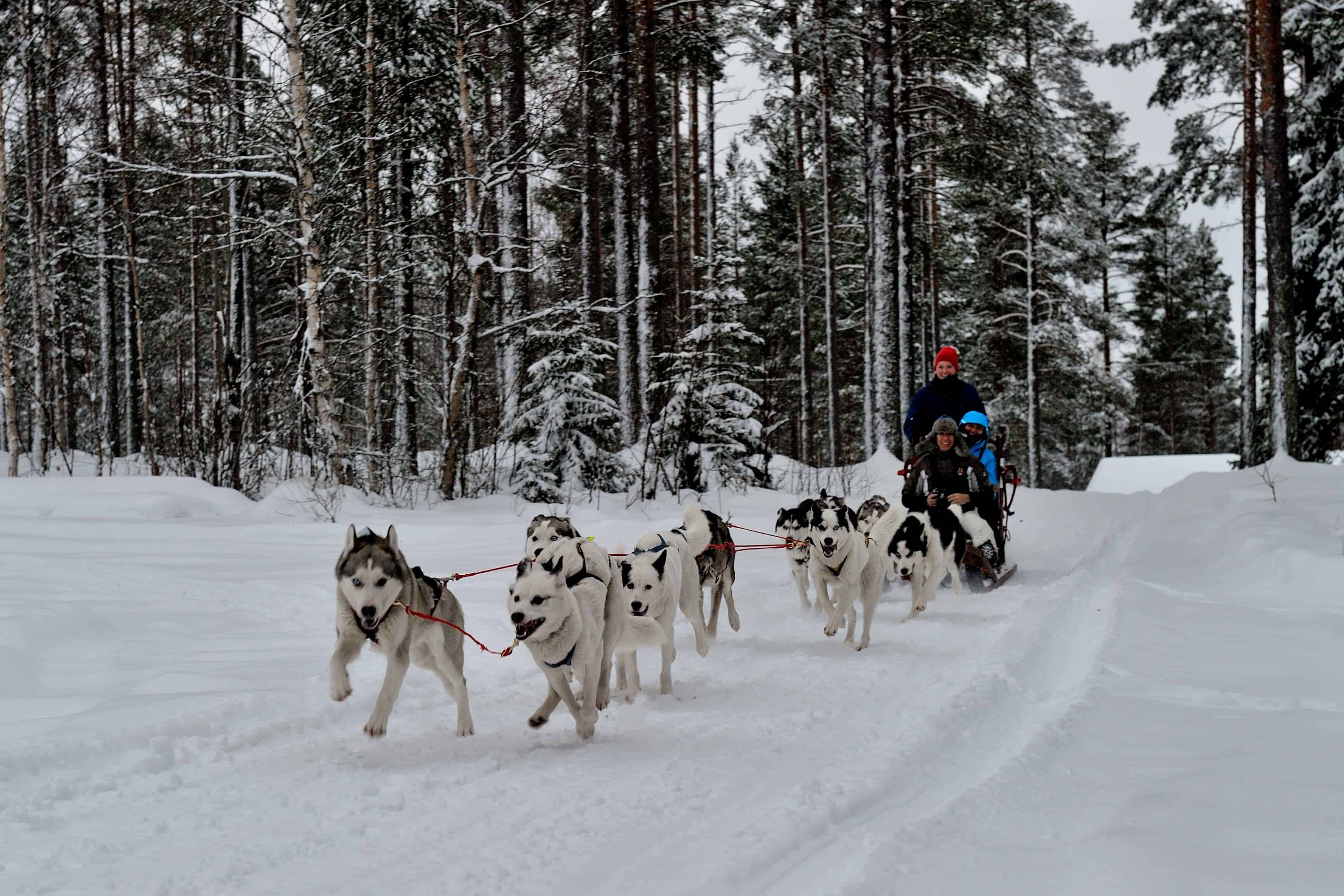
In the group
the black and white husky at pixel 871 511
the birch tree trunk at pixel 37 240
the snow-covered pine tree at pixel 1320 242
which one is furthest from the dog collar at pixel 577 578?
the snow-covered pine tree at pixel 1320 242

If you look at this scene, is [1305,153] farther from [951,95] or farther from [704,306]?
[704,306]

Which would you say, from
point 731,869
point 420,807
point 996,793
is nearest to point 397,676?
point 420,807

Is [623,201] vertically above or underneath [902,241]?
above

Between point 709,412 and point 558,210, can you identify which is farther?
point 558,210

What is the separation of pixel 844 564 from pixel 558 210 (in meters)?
22.8

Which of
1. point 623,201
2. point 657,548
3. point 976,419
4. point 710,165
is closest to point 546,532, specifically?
point 657,548

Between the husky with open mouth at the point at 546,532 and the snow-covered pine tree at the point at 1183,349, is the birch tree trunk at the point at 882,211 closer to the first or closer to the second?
the husky with open mouth at the point at 546,532

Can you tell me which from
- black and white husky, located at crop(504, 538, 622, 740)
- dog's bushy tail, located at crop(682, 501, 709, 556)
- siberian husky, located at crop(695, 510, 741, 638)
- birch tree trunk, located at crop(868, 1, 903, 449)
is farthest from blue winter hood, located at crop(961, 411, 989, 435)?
birch tree trunk, located at crop(868, 1, 903, 449)

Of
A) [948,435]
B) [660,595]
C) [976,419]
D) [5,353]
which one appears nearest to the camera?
[660,595]

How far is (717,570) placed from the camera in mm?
6523

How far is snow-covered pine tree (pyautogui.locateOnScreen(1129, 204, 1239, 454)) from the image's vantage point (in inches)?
1681

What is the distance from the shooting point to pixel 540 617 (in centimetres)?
393

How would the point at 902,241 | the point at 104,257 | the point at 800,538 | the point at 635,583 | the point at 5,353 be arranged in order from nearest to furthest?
the point at 635,583, the point at 800,538, the point at 5,353, the point at 104,257, the point at 902,241

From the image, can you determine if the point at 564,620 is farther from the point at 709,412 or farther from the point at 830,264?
the point at 830,264
